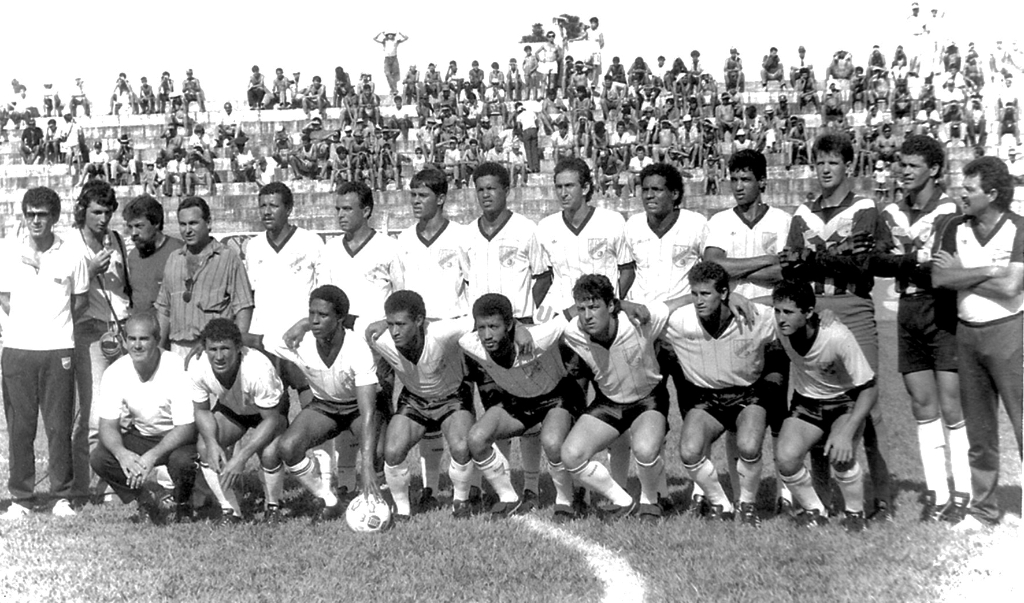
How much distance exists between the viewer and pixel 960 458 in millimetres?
6508

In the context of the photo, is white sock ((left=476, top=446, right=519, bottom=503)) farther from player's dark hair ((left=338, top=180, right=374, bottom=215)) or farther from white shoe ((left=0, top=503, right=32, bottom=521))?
white shoe ((left=0, top=503, right=32, bottom=521))

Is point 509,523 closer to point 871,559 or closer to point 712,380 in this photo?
point 712,380

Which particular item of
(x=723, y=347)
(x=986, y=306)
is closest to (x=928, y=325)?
(x=986, y=306)

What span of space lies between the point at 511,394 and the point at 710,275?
4.77 ft

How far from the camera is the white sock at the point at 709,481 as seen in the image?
21.6 ft

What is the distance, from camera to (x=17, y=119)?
31.9m

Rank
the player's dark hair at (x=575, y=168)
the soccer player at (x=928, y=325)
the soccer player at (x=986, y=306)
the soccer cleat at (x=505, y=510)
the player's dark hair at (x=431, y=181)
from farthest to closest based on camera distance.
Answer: the player's dark hair at (x=431, y=181) < the player's dark hair at (x=575, y=168) < the soccer cleat at (x=505, y=510) < the soccer player at (x=928, y=325) < the soccer player at (x=986, y=306)

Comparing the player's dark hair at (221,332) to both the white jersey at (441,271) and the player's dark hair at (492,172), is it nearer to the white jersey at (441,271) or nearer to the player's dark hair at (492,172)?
the white jersey at (441,271)

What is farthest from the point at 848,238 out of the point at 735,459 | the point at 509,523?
the point at 509,523

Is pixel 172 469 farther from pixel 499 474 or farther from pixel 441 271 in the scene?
pixel 441 271

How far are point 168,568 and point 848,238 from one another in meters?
4.02

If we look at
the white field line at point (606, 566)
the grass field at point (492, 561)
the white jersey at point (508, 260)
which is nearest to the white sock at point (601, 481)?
the grass field at point (492, 561)

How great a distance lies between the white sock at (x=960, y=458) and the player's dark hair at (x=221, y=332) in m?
4.16

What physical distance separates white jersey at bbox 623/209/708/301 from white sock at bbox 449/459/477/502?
1.55m
